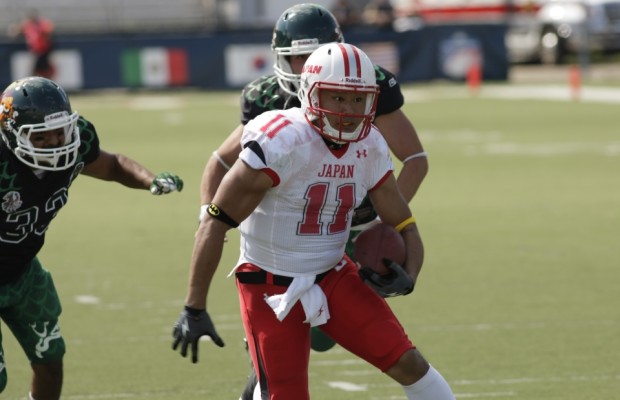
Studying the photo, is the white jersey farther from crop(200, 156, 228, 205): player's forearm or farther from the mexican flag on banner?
the mexican flag on banner

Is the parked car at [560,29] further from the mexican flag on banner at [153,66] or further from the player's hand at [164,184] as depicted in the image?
the player's hand at [164,184]

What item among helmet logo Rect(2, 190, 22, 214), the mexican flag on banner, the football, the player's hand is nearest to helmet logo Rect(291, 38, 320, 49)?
the player's hand

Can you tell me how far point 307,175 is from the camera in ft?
17.1

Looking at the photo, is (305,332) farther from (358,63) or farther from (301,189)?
(358,63)

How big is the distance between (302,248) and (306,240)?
4cm

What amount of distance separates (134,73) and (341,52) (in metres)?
23.9

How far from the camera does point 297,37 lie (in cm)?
647

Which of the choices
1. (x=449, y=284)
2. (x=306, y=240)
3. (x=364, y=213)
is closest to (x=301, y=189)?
(x=306, y=240)

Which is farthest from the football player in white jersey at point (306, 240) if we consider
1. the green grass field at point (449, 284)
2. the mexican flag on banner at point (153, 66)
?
the mexican flag on banner at point (153, 66)

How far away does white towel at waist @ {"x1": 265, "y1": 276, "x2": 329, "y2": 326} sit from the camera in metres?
5.25

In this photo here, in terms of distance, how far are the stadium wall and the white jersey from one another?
75.4ft

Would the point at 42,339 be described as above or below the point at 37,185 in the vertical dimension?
below

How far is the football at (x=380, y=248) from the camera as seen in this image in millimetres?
5477

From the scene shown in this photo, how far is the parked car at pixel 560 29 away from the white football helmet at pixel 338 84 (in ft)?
91.5
